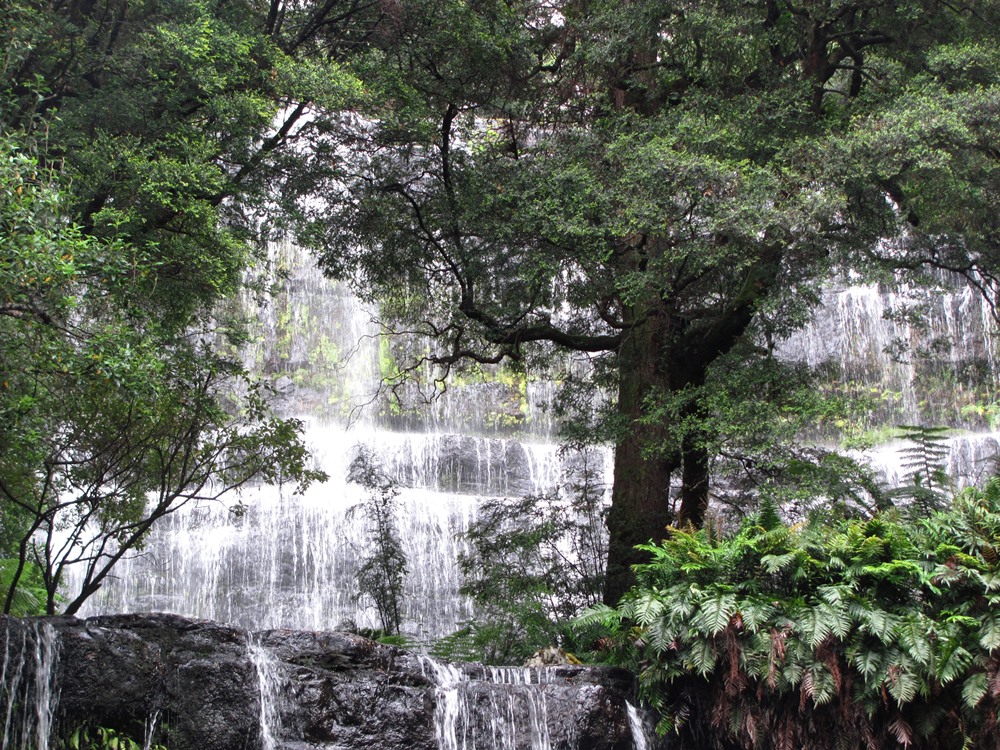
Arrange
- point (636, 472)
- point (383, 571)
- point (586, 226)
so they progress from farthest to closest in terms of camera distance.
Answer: point (383, 571) → point (636, 472) → point (586, 226)

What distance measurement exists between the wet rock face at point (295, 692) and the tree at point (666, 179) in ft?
7.83

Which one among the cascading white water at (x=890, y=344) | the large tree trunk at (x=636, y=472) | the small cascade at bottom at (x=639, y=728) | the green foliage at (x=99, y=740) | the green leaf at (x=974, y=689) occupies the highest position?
the cascading white water at (x=890, y=344)

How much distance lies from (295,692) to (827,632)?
14.8 ft

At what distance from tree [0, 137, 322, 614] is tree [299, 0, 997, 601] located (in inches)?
90.5

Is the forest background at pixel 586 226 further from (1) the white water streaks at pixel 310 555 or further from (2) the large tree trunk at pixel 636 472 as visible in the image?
(1) the white water streaks at pixel 310 555

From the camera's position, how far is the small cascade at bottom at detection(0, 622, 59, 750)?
7188 millimetres

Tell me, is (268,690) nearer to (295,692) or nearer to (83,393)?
(295,692)

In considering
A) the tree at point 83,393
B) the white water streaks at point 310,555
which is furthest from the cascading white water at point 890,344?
the tree at point 83,393

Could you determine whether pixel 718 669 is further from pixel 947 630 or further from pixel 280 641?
pixel 280 641

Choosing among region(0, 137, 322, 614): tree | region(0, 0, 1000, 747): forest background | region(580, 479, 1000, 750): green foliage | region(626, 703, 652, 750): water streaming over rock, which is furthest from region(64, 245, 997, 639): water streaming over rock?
region(580, 479, 1000, 750): green foliage

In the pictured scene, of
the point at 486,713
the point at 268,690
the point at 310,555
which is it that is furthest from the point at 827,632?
the point at 310,555

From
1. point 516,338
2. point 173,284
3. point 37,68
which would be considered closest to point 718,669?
point 516,338

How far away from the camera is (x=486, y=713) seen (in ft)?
28.5

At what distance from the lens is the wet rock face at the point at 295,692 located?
752 cm
